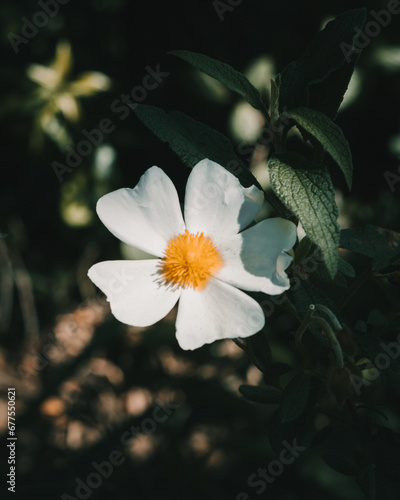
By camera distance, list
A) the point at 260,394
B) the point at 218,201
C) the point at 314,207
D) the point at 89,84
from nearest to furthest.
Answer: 1. the point at 314,207
2. the point at 218,201
3. the point at 260,394
4. the point at 89,84

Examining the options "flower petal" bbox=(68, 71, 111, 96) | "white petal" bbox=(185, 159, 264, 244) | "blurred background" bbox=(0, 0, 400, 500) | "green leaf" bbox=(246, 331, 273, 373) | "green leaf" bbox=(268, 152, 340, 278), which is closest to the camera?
"green leaf" bbox=(268, 152, 340, 278)

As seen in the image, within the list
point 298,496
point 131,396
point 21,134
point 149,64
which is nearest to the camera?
point 298,496

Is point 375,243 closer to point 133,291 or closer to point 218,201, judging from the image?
point 218,201

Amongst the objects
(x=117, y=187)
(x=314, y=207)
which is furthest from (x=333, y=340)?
(x=117, y=187)

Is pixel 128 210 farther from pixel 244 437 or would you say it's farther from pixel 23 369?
pixel 23 369

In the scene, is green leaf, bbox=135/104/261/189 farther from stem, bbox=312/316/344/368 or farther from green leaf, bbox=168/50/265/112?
stem, bbox=312/316/344/368

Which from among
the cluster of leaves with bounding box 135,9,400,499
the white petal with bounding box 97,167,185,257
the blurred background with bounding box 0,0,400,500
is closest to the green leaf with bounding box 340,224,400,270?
the cluster of leaves with bounding box 135,9,400,499

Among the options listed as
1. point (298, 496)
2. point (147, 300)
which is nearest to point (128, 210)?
point (147, 300)
